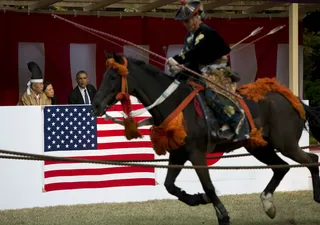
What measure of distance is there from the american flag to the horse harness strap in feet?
10.9

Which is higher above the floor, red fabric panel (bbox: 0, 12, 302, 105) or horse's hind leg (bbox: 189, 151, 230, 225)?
A: red fabric panel (bbox: 0, 12, 302, 105)

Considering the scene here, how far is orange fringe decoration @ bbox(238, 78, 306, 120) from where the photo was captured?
1049 centimetres

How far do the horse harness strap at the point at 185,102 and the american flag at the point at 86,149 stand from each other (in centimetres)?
331

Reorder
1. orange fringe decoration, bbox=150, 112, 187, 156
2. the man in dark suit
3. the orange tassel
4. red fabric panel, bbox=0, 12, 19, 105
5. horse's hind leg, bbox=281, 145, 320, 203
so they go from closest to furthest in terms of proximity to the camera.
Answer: orange fringe decoration, bbox=150, 112, 187, 156 → the orange tassel → horse's hind leg, bbox=281, 145, 320, 203 → the man in dark suit → red fabric panel, bbox=0, 12, 19, 105

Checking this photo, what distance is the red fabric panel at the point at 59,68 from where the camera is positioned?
684 inches

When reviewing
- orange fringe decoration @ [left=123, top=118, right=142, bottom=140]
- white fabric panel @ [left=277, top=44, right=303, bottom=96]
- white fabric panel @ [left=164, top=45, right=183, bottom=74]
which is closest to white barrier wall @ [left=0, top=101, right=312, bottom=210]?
orange fringe decoration @ [left=123, top=118, right=142, bottom=140]

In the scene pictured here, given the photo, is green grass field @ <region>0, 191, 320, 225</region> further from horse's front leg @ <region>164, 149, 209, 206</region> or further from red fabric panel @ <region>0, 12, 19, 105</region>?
red fabric panel @ <region>0, 12, 19, 105</region>

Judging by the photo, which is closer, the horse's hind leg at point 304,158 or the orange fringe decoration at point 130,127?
the orange fringe decoration at point 130,127

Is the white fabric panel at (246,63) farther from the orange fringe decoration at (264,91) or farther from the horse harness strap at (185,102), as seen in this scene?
the horse harness strap at (185,102)

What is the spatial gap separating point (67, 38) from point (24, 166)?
5.57 m

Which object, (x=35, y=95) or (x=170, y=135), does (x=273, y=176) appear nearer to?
(x=170, y=135)

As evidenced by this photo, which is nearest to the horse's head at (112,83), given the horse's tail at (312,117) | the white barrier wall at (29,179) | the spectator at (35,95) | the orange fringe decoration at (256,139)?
the orange fringe decoration at (256,139)

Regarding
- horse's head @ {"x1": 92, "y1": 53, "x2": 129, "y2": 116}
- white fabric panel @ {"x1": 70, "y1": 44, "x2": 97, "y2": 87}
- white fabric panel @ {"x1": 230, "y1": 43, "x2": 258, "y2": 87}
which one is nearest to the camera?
horse's head @ {"x1": 92, "y1": 53, "x2": 129, "y2": 116}

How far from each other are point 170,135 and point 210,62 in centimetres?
110
